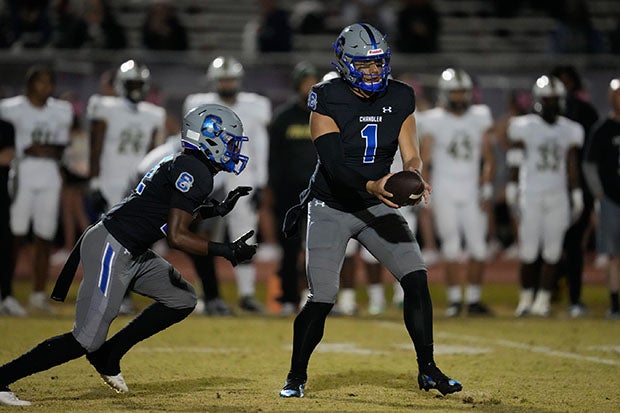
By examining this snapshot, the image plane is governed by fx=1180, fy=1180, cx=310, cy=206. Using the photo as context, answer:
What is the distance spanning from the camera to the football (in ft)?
18.2

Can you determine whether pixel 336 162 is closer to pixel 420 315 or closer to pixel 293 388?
pixel 420 315

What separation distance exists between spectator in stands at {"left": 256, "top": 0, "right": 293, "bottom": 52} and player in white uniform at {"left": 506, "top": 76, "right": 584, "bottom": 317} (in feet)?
14.3

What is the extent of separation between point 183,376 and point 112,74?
5598 millimetres

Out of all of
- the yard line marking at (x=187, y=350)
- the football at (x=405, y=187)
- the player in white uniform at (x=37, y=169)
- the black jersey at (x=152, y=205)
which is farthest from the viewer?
the player in white uniform at (x=37, y=169)

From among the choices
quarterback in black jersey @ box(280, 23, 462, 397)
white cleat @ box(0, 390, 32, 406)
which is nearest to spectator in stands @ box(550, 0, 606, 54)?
quarterback in black jersey @ box(280, 23, 462, 397)

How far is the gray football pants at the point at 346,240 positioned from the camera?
5934 mm

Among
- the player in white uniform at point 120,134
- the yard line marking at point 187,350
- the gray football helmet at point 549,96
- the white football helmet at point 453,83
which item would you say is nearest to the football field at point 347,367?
the yard line marking at point 187,350

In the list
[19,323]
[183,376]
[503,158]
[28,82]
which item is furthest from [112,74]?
[183,376]

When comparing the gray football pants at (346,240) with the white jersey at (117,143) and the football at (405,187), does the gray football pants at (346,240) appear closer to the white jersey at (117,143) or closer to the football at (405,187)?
the football at (405,187)

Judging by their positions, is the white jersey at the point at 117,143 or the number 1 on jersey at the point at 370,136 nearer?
the number 1 on jersey at the point at 370,136

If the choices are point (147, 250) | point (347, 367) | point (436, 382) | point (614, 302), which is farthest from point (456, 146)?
point (147, 250)

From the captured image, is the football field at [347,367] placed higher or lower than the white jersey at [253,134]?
lower

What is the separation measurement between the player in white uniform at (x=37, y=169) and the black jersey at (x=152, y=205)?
13.4 ft

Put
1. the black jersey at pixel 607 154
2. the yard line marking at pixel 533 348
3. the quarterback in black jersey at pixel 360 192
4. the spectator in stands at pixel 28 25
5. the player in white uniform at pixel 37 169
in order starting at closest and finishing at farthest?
the quarterback in black jersey at pixel 360 192 < the yard line marking at pixel 533 348 < the black jersey at pixel 607 154 < the player in white uniform at pixel 37 169 < the spectator in stands at pixel 28 25
